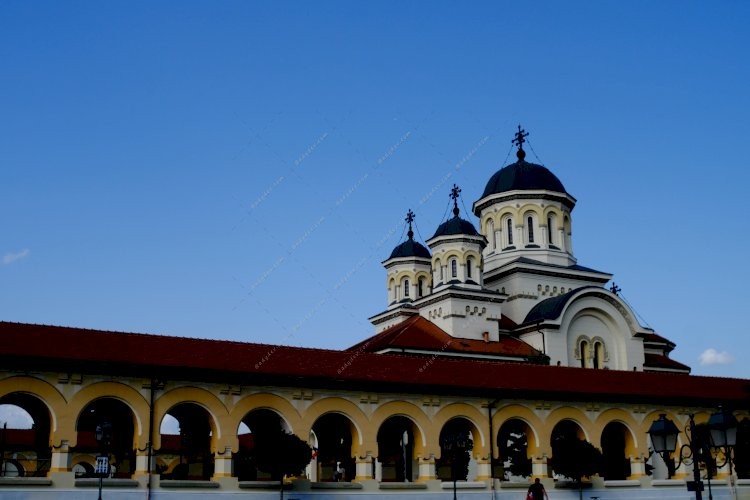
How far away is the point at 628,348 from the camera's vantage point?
41.9 m

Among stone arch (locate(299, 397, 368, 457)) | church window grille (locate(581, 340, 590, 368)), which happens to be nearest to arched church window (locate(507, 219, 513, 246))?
church window grille (locate(581, 340, 590, 368))

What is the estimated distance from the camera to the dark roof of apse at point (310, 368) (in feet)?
73.2

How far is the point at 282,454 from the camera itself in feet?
74.3

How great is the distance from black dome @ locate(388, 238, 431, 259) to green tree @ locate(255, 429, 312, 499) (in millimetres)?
28224

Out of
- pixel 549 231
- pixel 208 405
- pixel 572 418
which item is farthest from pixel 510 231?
pixel 208 405

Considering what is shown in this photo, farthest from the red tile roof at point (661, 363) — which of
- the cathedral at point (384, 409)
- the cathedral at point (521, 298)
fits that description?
the cathedral at point (384, 409)

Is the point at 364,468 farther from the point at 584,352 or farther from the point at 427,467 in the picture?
the point at 584,352

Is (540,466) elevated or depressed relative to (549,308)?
depressed

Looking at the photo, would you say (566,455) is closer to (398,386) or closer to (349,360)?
(398,386)

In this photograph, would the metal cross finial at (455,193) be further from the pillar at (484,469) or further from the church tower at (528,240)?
the pillar at (484,469)

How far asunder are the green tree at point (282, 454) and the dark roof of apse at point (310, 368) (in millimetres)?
2068

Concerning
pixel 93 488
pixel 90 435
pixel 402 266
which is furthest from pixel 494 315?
pixel 93 488

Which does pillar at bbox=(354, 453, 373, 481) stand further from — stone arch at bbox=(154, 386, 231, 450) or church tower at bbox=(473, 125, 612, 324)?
church tower at bbox=(473, 125, 612, 324)

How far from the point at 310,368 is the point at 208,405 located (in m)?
3.26
